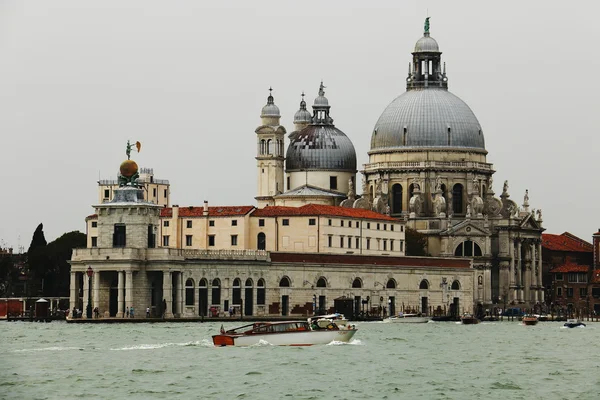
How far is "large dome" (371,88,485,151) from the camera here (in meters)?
147

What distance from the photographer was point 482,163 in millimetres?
149500

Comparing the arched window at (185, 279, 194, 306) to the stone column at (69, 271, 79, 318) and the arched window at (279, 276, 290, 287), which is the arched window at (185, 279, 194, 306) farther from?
the arched window at (279, 276, 290, 287)

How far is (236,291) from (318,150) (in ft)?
117

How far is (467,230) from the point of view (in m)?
143

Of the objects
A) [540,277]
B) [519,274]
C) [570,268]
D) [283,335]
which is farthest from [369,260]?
[283,335]

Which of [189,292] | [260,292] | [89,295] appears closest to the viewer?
[89,295]

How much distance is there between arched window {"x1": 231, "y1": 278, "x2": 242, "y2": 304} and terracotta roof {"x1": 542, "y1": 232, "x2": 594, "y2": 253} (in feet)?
177

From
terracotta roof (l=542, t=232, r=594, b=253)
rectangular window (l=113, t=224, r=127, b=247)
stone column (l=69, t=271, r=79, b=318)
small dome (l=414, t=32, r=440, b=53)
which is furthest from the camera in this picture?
terracotta roof (l=542, t=232, r=594, b=253)

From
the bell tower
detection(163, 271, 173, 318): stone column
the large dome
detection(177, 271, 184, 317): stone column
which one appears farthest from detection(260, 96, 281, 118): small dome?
detection(163, 271, 173, 318): stone column

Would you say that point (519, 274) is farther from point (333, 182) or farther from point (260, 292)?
→ point (260, 292)

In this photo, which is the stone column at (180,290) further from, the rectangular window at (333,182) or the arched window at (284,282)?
the rectangular window at (333,182)

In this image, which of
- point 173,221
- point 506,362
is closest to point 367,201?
point 173,221

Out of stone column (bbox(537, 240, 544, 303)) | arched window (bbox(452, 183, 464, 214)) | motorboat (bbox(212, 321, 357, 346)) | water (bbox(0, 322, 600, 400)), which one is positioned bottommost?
water (bbox(0, 322, 600, 400))

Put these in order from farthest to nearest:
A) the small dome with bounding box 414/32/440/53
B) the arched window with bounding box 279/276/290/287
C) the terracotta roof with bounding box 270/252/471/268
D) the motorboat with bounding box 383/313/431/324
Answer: the small dome with bounding box 414/32/440/53, the terracotta roof with bounding box 270/252/471/268, the arched window with bounding box 279/276/290/287, the motorboat with bounding box 383/313/431/324
